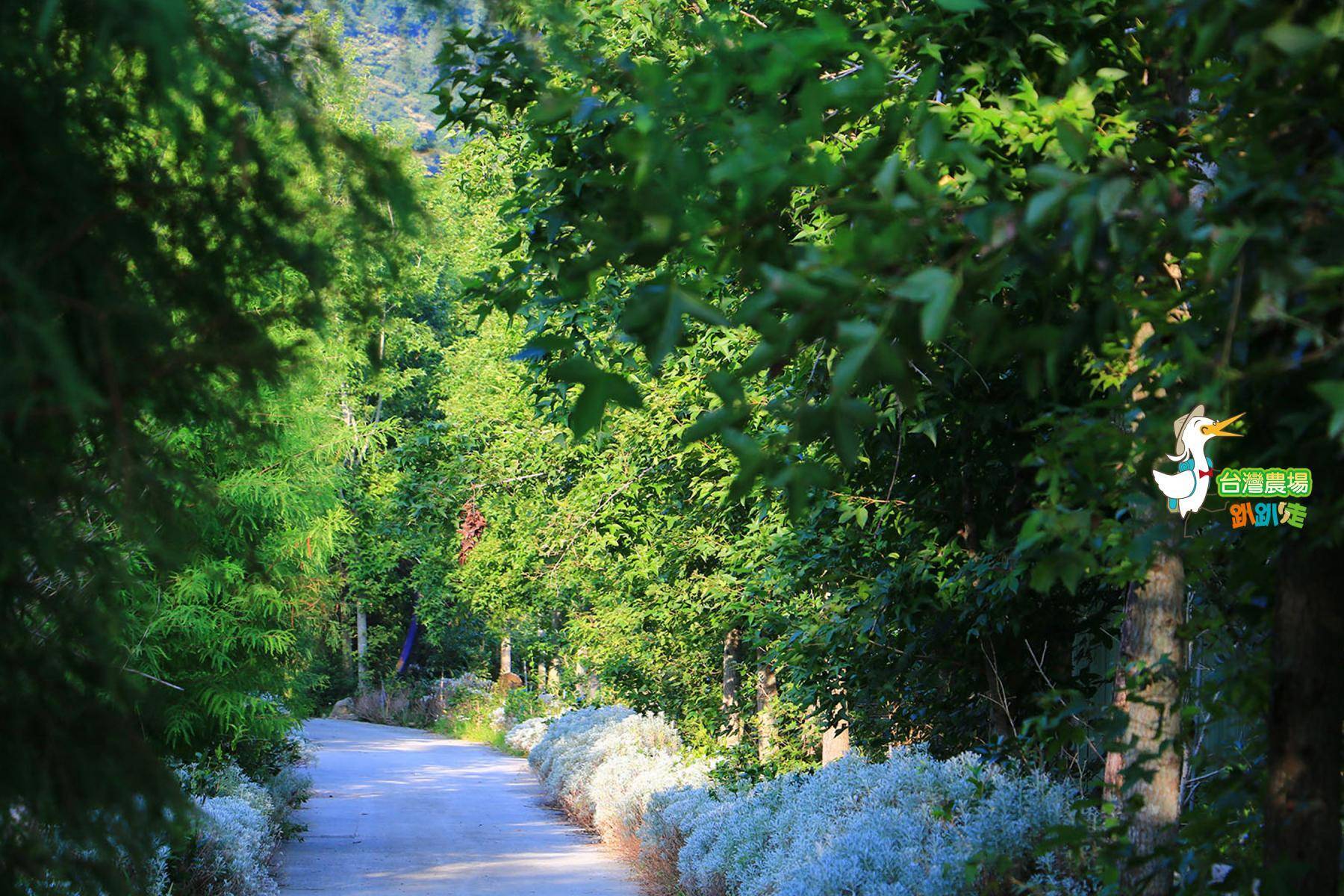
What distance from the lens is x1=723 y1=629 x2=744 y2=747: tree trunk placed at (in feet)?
45.8

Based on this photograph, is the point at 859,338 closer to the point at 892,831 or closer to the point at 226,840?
the point at 892,831

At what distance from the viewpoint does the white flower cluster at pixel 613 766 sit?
43.3ft

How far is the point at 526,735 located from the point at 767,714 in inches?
590

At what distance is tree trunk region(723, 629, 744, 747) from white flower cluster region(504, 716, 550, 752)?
11930 millimetres

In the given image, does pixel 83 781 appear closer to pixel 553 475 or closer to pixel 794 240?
pixel 794 240

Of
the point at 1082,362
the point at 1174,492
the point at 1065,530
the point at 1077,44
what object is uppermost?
the point at 1077,44

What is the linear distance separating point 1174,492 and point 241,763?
1215 centimetres

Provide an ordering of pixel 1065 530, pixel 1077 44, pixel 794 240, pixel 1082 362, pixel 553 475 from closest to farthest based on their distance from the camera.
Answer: pixel 1065 530 → pixel 1077 44 → pixel 1082 362 → pixel 794 240 → pixel 553 475

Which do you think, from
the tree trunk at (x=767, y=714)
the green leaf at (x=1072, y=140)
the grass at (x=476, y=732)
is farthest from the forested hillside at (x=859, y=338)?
the grass at (x=476, y=732)

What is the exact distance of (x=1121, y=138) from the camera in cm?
482

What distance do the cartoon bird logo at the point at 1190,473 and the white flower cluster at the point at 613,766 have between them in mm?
8561

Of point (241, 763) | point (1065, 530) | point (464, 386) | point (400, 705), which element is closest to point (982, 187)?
point (1065, 530)

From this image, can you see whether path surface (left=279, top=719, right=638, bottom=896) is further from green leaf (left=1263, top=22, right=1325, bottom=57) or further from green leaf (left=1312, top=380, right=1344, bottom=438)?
green leaf (left=1263, top=22, right=1325, bottom=57)

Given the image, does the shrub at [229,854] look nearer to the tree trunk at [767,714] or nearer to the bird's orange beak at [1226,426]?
the tree trunk at [767,714]
